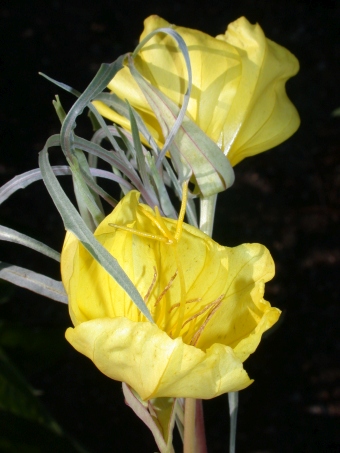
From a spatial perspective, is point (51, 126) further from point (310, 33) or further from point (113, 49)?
point (310, 33)

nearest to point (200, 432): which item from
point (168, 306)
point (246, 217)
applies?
point (168, 306)

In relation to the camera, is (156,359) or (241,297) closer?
(156,359)

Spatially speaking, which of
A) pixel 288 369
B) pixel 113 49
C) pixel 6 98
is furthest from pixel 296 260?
pixel 6 98

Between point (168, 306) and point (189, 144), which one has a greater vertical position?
point (189, 144)

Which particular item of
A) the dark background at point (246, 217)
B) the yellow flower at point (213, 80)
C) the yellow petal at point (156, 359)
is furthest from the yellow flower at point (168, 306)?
the dark background at point (246, 217)

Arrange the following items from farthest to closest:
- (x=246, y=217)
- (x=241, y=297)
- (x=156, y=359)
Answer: (x=246, y=217) → (x=241, y=297) → (x=156, y=359)

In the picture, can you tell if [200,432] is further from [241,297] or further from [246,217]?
[246,217]

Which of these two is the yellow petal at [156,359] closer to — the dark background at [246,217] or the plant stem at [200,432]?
the plant stem at [200,432]
